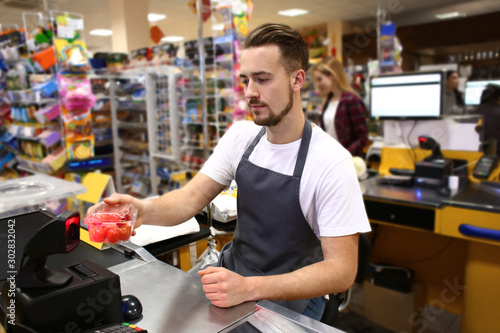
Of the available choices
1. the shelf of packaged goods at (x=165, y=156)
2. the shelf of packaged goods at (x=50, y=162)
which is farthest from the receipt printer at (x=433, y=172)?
the shelf of packaged goods at (x=50, y=162)

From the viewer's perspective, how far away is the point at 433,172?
2590mm

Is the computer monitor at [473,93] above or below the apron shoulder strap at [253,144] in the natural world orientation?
above

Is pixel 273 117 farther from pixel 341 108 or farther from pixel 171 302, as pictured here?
pixel 341 108

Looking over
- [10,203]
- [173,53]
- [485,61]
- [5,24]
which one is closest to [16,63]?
[5,24]

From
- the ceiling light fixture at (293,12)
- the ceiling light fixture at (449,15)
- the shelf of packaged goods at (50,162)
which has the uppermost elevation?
the ceiling light fixture at (293,12)

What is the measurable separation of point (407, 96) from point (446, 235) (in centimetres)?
106

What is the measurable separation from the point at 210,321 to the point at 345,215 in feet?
1.74

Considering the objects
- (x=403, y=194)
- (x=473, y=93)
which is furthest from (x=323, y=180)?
(x=473, y=93)

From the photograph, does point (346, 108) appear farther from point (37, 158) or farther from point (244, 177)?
point (37, 158)

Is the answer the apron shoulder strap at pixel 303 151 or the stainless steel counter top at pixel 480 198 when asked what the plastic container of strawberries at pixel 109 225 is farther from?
the stainless steel counter top at pixel 480 198

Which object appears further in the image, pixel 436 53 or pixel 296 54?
pixel 436 53

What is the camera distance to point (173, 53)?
493 cm

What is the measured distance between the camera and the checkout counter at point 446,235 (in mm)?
2193

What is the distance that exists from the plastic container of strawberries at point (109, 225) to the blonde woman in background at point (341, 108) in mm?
2482
